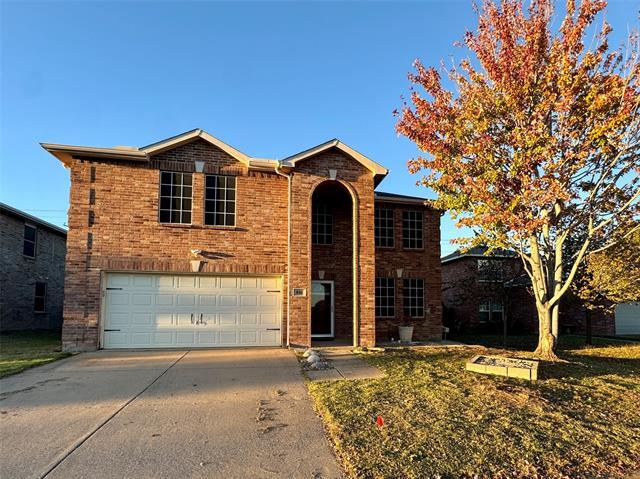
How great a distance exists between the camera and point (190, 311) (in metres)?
12.3

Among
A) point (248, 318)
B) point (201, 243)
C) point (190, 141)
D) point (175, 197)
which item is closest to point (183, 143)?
point (190, 141)

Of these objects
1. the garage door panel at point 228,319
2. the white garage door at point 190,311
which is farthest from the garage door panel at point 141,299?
the garage door panel at point 228,319

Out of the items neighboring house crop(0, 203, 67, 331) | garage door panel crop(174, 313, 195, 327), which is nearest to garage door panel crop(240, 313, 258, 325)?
garage door panel crop(174, 313, 195, 327)

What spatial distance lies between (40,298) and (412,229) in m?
17.6

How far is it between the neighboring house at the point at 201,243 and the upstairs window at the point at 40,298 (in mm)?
10457

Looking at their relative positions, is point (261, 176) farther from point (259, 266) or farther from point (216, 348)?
point (216, 348)

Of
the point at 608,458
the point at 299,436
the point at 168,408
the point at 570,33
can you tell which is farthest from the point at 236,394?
the point at 570,33

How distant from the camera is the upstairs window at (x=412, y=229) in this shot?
1614cm

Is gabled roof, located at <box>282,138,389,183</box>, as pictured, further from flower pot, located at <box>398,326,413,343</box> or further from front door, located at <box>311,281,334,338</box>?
flower pot, located at <box>398,326,413,343</box>

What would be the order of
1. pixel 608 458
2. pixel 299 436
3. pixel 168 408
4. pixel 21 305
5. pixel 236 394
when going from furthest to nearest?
pixel 21 305
pixel 236 394
pixel 168 408
pixel 299 436
pixel 608 458

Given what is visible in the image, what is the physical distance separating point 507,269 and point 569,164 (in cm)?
985

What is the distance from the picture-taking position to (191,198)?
1268 cm

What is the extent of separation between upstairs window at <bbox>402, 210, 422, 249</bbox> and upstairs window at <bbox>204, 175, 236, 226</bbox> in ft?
22.0

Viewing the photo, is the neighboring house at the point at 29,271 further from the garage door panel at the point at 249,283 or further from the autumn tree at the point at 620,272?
the autumn tree at the point at 620,272
